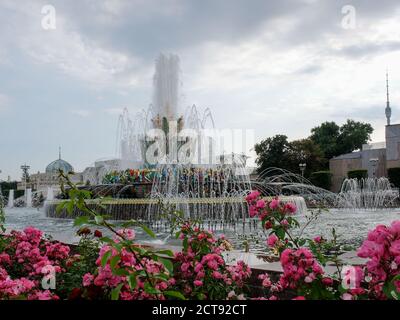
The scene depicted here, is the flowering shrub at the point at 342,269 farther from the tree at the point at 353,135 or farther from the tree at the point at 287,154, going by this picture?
the tree at the point at 353,135

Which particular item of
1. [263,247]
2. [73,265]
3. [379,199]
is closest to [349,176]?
[379,199]

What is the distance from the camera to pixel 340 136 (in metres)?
72.1

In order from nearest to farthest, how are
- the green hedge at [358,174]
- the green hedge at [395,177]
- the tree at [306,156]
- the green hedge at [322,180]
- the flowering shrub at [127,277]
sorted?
the flowering shrub at [127,277]
the green hedge at [395,177]
the green hedge at [358,174]
the green hedge at [322,180]
the tree at [306,156]

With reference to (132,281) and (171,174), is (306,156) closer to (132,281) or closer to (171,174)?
(171,174)

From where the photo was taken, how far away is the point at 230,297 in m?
2.88

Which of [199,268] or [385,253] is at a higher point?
[385,253]

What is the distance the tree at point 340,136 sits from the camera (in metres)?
69.4

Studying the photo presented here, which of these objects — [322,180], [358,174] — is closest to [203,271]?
[358,174]

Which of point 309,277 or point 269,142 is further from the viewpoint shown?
point 269,142

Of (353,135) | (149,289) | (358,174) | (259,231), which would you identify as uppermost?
(353,135)

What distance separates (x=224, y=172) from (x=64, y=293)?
51.8ft

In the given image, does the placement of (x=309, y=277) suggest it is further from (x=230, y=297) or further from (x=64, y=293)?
(x=64, y=293)

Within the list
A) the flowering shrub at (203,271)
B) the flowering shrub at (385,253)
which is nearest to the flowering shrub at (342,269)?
the flowering shrub at (385,253)
